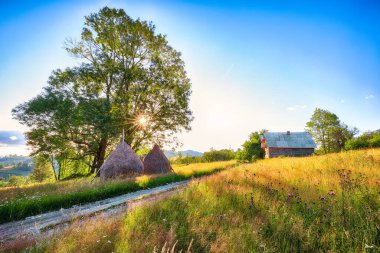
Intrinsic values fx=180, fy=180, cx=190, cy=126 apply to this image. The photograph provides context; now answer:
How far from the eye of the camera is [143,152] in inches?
1144

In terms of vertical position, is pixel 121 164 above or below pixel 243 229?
above

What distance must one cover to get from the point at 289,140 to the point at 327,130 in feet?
44.2

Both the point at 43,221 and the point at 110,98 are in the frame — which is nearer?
the point at 43,221

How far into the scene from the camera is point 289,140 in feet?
134

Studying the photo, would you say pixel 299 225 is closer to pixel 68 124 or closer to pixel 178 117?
pixel 178 117

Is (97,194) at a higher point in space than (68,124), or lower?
lower

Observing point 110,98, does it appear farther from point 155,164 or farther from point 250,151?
point 250,151

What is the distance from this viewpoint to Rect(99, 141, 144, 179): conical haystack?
599 inches

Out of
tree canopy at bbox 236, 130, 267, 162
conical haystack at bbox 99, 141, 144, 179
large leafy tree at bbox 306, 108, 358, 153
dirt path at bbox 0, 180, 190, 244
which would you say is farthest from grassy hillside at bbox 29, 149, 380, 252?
large leafy tree at bbox 306, 108, 358, 153

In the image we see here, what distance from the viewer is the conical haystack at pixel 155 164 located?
19.1 meters

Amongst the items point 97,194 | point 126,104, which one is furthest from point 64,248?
point 126,104

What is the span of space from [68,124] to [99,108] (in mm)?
3361

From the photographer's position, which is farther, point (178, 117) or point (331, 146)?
point (331, 146)

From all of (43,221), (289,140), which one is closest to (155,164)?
(43,221)
